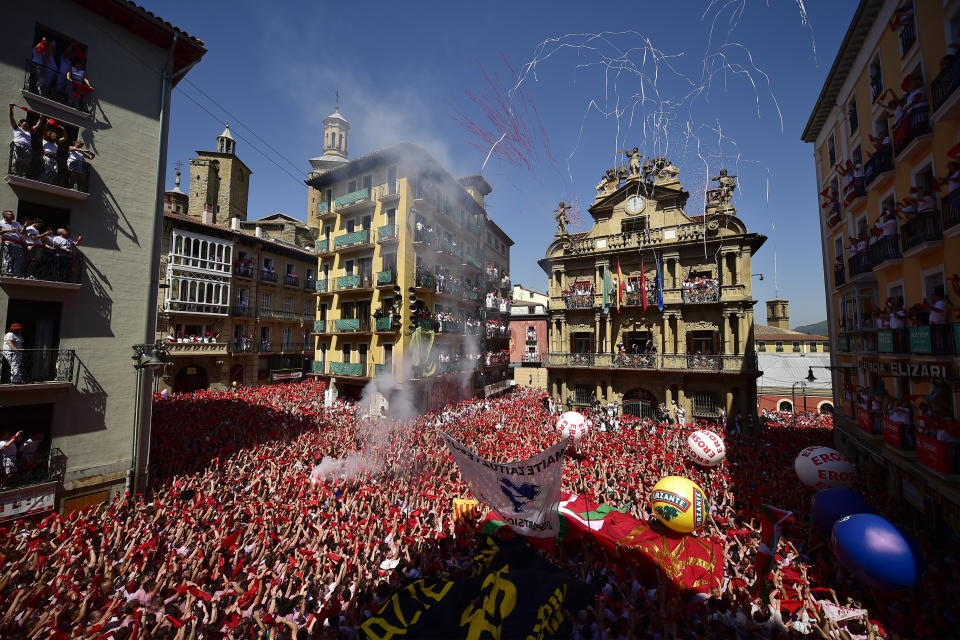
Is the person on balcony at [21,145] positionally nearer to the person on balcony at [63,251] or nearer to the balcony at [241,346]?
the person on balcony at [63,251]

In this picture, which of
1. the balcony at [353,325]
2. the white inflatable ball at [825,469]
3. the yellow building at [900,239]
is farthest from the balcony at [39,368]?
the yellow building at [900,239]

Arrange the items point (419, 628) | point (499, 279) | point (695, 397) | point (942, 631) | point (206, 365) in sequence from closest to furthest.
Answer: point (419, 628) < point (942, 631) < point (695, 397) < point (206, 365) < point (499, 279)

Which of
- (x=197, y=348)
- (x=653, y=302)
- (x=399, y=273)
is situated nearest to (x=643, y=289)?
(x=653, y=302)

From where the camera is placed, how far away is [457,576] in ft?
24.2

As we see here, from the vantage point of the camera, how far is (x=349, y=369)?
24781 mm

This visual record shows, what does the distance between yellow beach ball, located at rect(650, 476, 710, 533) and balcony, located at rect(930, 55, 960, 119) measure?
11.0 metres

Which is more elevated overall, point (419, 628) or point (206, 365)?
point (206, 365)

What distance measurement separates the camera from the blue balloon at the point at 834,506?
8984 mm

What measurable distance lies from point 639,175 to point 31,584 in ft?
93.5

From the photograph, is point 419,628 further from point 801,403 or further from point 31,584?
point 801,403

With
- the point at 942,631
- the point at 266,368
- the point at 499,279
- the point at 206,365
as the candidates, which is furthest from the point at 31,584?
the point at 499,279

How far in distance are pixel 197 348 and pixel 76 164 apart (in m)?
19.1

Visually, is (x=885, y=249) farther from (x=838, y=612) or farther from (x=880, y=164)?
(x=838, y=612)

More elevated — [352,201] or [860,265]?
[352,201]
